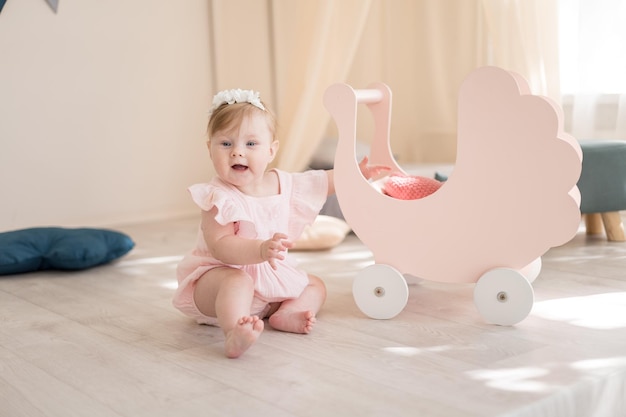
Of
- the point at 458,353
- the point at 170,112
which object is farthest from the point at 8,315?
the point at 170,112

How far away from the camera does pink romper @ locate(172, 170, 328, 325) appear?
1.71 m

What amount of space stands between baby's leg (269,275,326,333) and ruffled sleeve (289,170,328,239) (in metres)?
0.14

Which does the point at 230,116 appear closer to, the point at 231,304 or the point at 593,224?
the point at 231,304

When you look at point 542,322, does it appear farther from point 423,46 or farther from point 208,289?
point 423,46

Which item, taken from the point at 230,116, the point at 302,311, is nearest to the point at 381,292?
the point at 302,311

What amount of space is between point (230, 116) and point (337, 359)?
0.59m

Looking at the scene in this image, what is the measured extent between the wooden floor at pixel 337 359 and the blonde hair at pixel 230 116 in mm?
460

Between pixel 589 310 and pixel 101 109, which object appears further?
pixel 101 109

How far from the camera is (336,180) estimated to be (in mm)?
1828

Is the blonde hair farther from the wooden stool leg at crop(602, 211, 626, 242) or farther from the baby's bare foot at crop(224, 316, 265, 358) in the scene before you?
the wooden stool leg at crop(602, 211, 626, 242)

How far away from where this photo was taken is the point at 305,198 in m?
1.86

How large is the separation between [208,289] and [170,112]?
6.86 ft

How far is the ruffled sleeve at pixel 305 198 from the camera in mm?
1842

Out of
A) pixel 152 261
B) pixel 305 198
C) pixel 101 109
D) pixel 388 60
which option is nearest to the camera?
pixel 305 198
